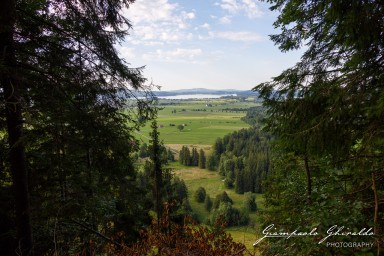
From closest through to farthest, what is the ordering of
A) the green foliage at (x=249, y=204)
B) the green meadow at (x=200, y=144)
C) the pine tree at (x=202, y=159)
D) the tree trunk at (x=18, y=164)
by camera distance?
the tree trunk at (x=18, y=164)
the green foliage at (x=249, y=204)
the green meadow at (x=200, y=144)
the pine tree at (x=202, y=159)

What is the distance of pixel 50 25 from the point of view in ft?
14.4

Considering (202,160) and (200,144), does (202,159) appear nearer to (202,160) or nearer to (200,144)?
(202,160)

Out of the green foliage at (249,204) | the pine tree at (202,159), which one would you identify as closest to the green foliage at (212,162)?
the pine tree at (202,159)

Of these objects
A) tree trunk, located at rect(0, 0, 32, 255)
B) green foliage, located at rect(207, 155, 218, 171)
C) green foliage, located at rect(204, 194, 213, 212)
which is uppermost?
tree trunk, located at rect(0, 0, 32, 255)

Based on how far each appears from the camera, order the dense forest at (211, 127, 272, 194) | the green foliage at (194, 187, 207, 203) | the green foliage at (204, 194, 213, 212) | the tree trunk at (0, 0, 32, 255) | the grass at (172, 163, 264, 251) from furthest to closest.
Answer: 1. the dense forest at (211, 127, 272, 194)
2. the green foliage at (194, 187, 207, 203)
3. the grass at (172, 163, 264, 251)
4. the green foliage at (204, 194, 213, 212)
5. the tree trunk at (0, 0, 32, 255)

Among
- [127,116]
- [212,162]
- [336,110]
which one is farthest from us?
[212,162]

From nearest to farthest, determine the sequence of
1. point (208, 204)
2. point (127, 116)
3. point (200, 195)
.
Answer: point (127, 116) → point (208, 204) → point (200, 195)

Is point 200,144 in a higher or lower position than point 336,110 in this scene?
lower

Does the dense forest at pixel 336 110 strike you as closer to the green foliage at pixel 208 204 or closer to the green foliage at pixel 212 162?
the green foliage at pixel 208 204

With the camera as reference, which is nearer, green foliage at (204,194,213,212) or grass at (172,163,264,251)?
green foliage at (204,194,213,212)

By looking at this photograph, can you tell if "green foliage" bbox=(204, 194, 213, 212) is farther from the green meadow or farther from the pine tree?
the pine tree

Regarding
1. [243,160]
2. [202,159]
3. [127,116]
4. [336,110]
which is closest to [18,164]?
[127,116]

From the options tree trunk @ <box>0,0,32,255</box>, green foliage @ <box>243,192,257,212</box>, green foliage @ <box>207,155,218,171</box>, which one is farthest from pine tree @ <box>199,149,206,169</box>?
tree trunk @ <box>0,0,32,255</box>

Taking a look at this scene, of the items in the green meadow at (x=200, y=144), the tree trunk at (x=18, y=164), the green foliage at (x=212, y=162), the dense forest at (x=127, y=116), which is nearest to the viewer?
the dense forest at (x=127, y=116)
